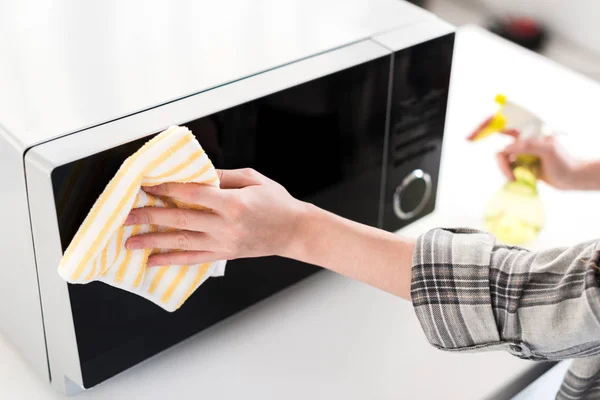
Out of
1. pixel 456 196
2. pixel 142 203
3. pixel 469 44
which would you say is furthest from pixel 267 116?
pixel 469 44

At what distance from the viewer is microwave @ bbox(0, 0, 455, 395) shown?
2.00 ft

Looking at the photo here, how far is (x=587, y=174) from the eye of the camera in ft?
3.09

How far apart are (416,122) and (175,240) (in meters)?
0.33

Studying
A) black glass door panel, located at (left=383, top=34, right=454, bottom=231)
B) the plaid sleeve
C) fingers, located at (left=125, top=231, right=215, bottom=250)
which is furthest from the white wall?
fingers, located at (left=125, top=231, right=215, bottom=250)

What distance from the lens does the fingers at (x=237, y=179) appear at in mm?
660

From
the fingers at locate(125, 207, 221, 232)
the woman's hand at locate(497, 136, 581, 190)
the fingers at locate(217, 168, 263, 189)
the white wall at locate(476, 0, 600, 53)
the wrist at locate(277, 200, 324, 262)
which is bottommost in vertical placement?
the white wall at locate(476, 0, 600, 53)

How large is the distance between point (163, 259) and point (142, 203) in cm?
6

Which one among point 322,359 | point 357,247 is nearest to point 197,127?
point 357,247

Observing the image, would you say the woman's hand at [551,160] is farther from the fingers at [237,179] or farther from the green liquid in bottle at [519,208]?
the fingers at [237,179]

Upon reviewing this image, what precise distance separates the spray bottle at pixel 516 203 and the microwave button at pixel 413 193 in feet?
0.29

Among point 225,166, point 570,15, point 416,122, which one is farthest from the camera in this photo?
point 570,15

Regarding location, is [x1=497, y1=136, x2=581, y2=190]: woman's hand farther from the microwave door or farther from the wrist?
the wrist

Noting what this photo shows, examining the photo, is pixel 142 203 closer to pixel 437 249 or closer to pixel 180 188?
pixel 180 188

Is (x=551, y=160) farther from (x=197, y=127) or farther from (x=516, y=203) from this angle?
(x=197, y=127)
